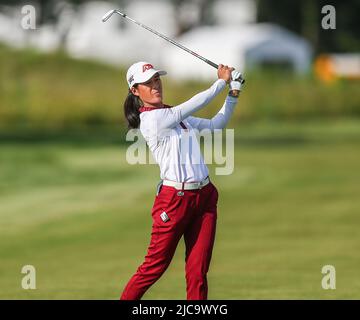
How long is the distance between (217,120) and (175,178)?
0.72 meters

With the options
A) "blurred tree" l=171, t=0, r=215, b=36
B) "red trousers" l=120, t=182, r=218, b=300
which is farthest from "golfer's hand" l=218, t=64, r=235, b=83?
"blurred tree" l=171, t=0, r=215, b=36

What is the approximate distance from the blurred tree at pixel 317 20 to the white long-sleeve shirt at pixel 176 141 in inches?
3420

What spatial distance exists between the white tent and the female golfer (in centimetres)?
7474

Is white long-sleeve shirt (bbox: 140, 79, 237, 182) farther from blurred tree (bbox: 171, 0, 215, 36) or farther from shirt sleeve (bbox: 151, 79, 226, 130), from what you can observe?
blurred tree (bbox: 171, 0, 215, 36)

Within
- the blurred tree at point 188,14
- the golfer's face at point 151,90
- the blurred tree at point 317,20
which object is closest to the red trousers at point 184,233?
the golfer's face at point 151,90

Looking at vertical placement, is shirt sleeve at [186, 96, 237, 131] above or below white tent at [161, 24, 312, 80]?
below

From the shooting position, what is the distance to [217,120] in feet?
33.8

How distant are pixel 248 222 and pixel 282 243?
309 centimetres

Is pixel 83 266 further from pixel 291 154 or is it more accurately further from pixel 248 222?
pixel 291 154

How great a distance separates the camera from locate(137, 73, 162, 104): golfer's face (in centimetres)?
997

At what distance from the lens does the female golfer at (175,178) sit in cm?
988

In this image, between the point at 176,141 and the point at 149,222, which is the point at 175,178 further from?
the point at 149,222

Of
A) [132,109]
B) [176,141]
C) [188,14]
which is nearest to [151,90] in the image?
[132,109]

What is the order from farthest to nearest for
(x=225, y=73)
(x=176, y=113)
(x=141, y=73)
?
(x=225, y=73)
(x=141, y=73)
(x=176, y=113)
